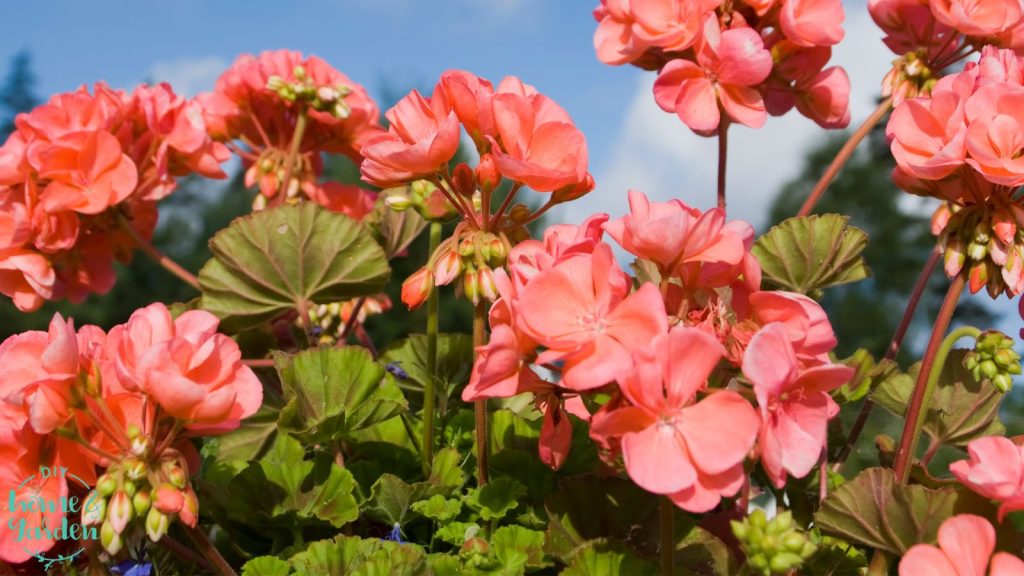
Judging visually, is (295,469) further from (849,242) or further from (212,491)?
(849,242)

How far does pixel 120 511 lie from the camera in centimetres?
89

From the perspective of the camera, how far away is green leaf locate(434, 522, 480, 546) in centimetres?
113

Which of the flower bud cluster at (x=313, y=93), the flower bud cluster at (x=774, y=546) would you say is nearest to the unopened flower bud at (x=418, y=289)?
the flower bud cluster at (x=774, y=546)

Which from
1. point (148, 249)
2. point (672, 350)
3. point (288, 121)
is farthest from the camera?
point (288, 121)

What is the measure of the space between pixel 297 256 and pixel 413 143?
20.0 inches

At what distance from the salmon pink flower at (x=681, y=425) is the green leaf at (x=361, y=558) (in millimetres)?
325

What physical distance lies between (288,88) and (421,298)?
83 centimetres

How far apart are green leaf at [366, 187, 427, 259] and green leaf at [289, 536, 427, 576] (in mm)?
698

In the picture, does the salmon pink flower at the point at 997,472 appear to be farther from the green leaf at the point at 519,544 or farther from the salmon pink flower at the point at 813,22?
the salmon pink flower at the point at 813,22

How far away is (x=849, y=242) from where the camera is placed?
1.45 meters

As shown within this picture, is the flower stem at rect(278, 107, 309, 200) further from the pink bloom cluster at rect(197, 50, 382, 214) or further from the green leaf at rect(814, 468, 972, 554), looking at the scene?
the green leaf at rect(814, 468, 972, 554)

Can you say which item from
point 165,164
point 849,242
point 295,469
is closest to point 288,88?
point 165,164

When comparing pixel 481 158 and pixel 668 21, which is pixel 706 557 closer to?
pixel 481 158

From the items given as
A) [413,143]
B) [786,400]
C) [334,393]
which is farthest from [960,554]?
[334,393]
